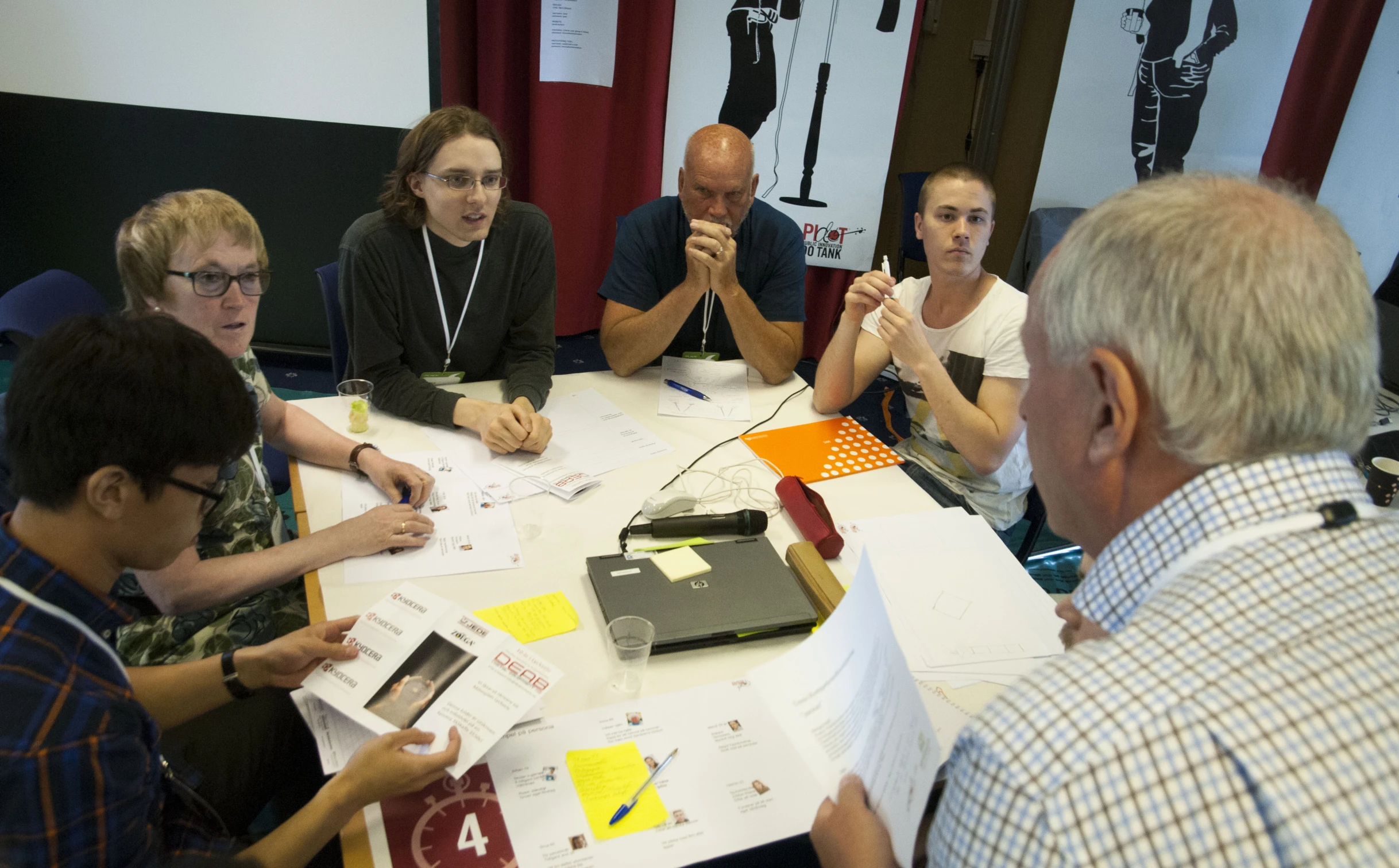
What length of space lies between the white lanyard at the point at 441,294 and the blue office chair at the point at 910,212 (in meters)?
2.18

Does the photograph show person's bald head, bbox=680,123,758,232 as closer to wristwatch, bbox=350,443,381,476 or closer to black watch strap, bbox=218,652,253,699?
wristwatch, bbox=350,443,381,476

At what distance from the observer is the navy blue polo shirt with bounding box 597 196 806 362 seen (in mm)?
2445

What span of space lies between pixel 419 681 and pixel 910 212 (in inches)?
128

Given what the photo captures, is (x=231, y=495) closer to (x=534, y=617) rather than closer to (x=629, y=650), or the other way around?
(x=534, y=617)

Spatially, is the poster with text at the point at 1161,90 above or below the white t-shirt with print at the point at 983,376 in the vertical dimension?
above

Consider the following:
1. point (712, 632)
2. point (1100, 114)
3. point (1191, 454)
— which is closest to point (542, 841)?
point (712, 632)

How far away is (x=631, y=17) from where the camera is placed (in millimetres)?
3867

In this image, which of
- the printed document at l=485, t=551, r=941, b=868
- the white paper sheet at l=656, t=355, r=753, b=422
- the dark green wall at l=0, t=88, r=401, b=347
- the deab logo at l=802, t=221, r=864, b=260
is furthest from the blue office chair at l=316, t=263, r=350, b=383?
the deab logo at l=802, t=221, r=864, b=260

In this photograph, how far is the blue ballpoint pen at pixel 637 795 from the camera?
1.02 m

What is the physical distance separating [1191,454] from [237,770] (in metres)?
1.46

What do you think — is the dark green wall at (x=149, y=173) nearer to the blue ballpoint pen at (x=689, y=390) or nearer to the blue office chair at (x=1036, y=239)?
the blue ballpoint pen at (x=689, y=390)

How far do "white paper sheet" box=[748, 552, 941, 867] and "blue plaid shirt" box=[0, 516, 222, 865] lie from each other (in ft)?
2.58

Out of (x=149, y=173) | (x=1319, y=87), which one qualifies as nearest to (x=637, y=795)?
(x=149, y=173)

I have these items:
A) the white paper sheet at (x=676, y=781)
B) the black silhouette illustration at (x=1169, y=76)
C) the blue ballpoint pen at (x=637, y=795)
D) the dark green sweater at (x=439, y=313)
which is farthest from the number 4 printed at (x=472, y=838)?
the black silhouette illustration at (x=1169, y=76)
